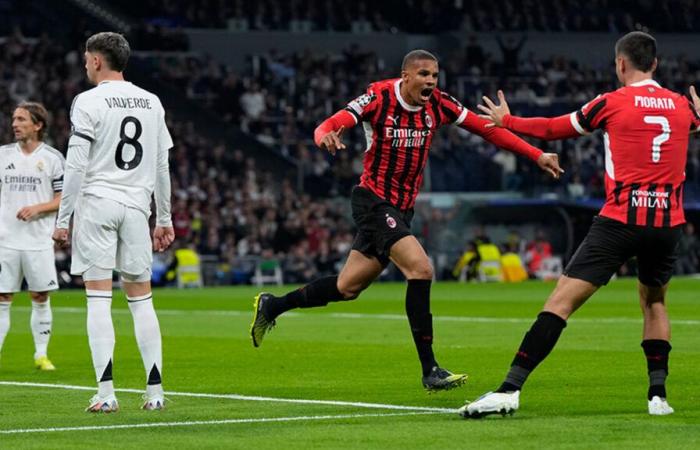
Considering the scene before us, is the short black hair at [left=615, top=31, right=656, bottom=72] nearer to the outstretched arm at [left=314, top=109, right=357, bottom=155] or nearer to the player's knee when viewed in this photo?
the outstretched arm at [left=314, top=109, right=357, bottom=155]

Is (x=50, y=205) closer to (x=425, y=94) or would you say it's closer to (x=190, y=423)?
(x=425, y=94)

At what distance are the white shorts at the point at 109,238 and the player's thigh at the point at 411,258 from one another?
82.2 inches

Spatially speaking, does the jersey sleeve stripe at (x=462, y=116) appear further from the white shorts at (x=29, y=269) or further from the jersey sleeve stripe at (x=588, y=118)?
the white shorts at (x=29, y=269)

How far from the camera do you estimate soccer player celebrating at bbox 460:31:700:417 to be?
378 inches

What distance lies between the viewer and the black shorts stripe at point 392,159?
11.9m

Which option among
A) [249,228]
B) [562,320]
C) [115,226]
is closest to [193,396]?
[115,226]

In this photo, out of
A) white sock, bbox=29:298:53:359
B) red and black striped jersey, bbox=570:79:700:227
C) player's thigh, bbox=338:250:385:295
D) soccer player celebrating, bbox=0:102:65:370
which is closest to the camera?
red and black striped jersey, bbox=570:79:700:227

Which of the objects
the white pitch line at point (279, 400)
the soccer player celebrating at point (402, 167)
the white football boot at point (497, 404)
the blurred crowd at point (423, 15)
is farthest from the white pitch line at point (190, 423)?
the blurred crowd at point (423, 15)

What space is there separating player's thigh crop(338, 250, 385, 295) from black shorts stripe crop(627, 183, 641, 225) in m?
2.97

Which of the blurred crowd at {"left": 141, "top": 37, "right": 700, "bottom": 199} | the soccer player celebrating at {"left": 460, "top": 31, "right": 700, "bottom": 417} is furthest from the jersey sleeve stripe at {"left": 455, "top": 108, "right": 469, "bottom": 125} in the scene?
the blurred crowd at {"left": 141, "top": 37, "right": 700, "bottom": 199}

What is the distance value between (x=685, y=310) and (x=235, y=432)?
16.3m

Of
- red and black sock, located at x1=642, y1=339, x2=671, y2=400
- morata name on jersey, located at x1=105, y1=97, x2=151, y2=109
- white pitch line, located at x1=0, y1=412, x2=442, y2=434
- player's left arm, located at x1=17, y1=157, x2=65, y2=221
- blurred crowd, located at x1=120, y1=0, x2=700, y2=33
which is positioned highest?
blurred crowd, located at x1=120, y1=0, x2=700, y2=33

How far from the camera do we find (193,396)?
38.2 feet

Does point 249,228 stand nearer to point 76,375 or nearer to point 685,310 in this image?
point 685,310
